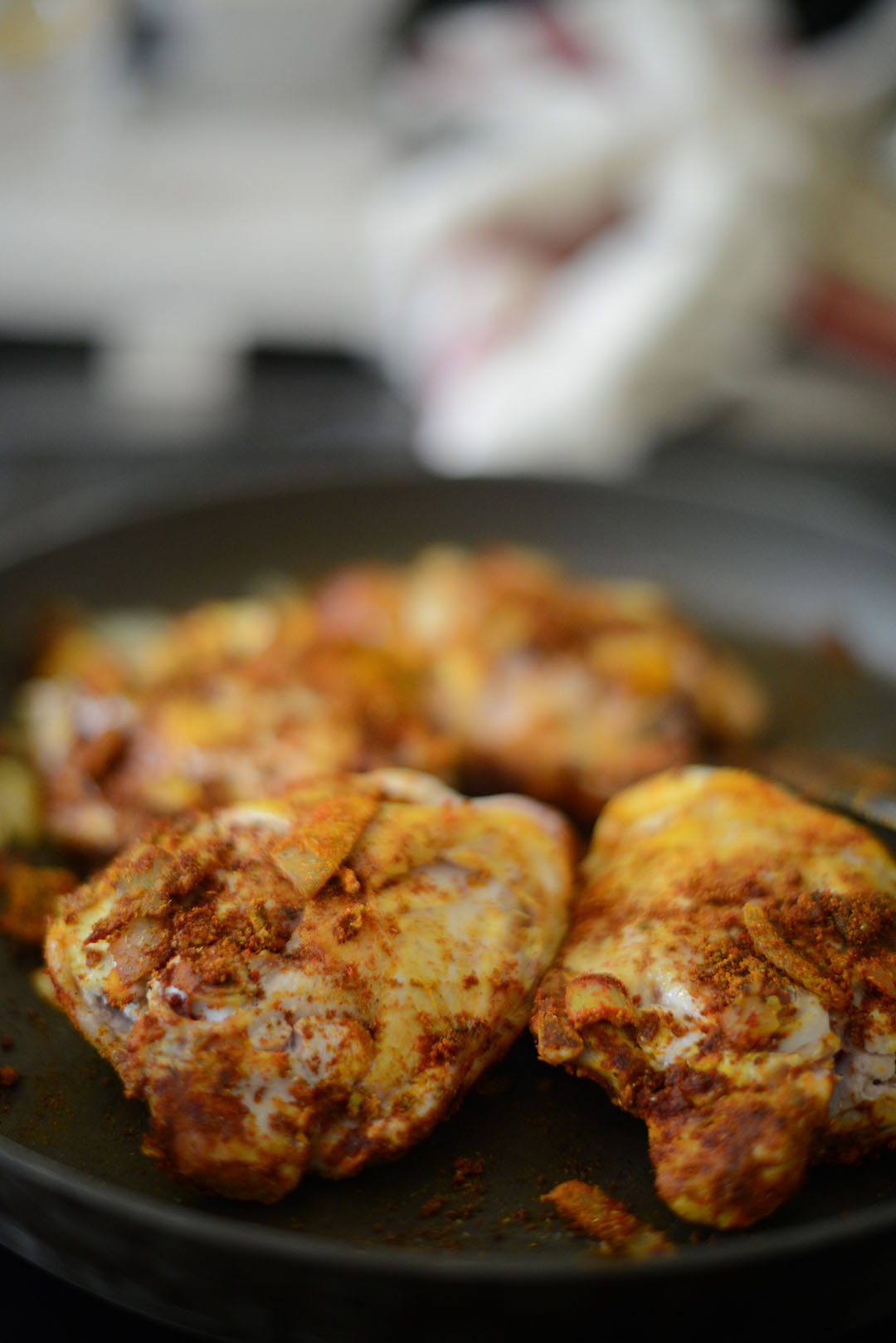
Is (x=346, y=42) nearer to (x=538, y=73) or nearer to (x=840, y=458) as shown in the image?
Answer: (x=538, y=73)

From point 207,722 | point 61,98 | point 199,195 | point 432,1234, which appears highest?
point 61,98

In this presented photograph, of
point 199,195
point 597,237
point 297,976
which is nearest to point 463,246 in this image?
point 597,237

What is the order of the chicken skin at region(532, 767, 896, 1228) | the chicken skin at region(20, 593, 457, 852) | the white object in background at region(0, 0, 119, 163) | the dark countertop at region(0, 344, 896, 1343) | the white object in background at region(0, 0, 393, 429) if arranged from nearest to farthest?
the chicken skin at region(532, 767, 896, 1228) < the chicken skin at region(20, 593, 457, 852) < the dark countertop at region(0, 344, 896, 1343) < the white object in background at region(0, 0, 393, 429) < the white object in background at region(0, 0, 119, 163)

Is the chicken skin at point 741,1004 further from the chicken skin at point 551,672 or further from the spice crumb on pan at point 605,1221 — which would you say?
the chicken skin at point 551,672

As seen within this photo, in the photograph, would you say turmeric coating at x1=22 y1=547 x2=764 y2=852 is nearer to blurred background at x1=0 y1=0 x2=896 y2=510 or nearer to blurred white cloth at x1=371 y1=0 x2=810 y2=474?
blurred background at x1=0 y1=0 x2=896 y2=510

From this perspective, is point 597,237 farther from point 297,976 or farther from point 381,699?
point 297,976

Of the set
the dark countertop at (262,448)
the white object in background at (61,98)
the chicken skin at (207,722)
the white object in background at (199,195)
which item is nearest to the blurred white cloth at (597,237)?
the dark countertop at (262,448)

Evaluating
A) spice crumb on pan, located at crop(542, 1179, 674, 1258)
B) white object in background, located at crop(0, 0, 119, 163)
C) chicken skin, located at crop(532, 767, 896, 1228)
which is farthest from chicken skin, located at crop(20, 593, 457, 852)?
white object in background, located at crop(0, 0, 119, 163)
